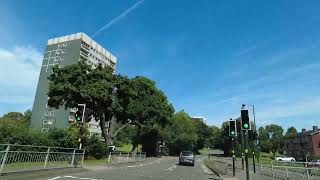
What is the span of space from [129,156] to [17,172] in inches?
1052

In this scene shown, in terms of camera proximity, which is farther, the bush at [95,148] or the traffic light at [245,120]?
the bush at [95,148]

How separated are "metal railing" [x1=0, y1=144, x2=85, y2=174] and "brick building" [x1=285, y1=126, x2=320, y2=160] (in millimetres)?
82079

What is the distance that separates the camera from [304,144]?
10169 cm

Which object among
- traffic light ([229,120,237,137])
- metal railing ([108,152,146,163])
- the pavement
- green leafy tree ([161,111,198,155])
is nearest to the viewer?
the pavement

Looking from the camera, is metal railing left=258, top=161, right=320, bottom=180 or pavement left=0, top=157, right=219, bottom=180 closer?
pavement left=0, top=157, right=219, bottom=180

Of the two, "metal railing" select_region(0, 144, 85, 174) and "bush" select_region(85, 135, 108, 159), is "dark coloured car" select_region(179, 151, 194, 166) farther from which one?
"metal railing" select_region(0, 144, 85, 174)

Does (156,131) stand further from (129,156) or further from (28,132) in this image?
(28,132)

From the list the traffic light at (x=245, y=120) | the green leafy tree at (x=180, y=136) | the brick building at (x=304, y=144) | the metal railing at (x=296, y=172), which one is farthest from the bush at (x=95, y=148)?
the brick building at (x=304, y=144)

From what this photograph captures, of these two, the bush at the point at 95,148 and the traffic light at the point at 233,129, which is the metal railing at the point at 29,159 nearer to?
the traffic light at the point at 233,129

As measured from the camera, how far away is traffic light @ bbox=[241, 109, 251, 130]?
1631 cm

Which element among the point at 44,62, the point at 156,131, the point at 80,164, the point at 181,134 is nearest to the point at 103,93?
the point at 80,164

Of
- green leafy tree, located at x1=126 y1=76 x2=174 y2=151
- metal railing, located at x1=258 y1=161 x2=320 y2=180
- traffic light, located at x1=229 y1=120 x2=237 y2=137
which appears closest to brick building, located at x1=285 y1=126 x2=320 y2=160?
green leafy tree, located at x1=126 y1=76 x2=174 y2=151

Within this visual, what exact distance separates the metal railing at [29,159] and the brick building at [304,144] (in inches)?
3231

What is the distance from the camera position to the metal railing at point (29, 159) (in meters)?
13.6
